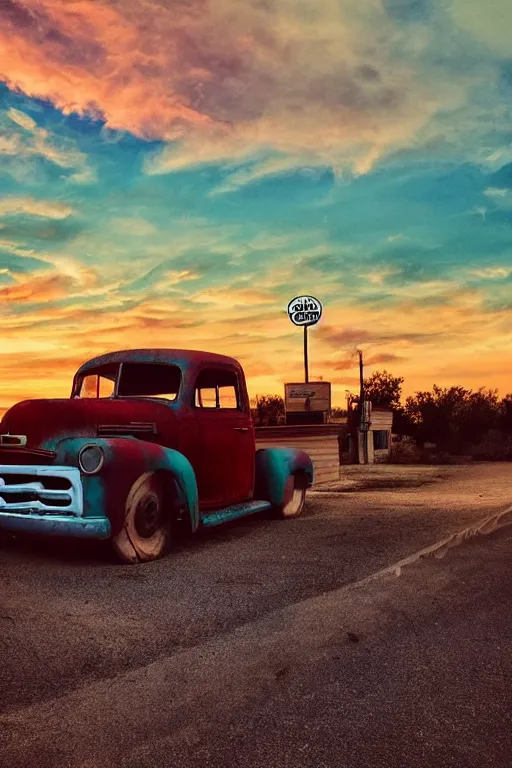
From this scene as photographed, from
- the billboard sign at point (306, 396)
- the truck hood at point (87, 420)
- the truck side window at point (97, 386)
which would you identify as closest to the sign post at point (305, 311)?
the billboard sign at point (306, 396)

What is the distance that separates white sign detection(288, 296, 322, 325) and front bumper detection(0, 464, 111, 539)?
46.9 ft

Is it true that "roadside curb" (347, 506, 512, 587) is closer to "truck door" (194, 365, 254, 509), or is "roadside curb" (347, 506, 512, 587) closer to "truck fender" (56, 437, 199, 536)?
"truck fender" (56, 437, 199, 536)

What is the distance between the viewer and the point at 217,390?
7.83 metres

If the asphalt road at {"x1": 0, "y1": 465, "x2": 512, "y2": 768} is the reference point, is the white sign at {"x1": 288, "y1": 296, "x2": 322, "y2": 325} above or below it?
above

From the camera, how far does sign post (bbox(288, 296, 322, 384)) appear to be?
19875mm

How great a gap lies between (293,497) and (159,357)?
2.92 meters

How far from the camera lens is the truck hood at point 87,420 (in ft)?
20.9

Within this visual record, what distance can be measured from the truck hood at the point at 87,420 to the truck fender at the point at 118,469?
185 mm

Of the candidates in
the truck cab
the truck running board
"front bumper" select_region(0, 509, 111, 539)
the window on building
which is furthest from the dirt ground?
the window on building

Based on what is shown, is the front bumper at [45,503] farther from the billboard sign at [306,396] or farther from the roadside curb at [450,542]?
the billboard sign at [306,396]

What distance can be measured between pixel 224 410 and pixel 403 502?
476 cm

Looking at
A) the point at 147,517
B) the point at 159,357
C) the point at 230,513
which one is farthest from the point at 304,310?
the point at 147,517

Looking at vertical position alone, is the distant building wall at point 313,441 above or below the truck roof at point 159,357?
below

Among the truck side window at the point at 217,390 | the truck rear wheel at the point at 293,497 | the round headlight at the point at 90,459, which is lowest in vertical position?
the truck rear wheel at the point at 293,497
